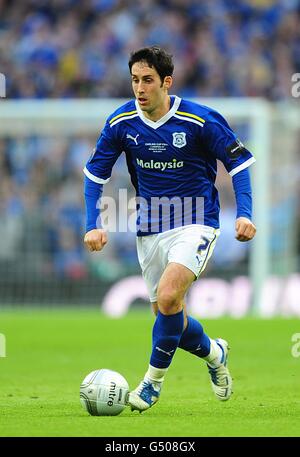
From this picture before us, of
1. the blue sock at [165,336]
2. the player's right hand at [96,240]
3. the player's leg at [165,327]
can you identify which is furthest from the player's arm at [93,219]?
the blue sock at [165,336]

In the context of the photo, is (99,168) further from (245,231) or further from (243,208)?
(245,231)

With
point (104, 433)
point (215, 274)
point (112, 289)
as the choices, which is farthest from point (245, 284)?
point (104, 433)

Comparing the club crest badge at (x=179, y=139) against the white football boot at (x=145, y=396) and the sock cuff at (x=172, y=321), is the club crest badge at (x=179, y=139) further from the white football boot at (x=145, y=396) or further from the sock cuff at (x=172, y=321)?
the white football boot at (x=145, y=396)

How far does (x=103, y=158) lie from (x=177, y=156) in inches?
21.6

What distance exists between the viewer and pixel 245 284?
1761 cm

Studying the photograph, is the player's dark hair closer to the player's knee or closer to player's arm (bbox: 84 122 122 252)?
player's arm (bbox: 84 122 122 252)

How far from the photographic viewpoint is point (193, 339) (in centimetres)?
789

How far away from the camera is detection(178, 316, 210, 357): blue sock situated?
7887 millimetres

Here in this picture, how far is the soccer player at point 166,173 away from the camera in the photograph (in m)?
7.56

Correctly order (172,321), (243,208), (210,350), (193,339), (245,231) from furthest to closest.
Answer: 1. (210,350)
2. (193,339)
3. (243,208)
4. (172,321)
5. (245,231)

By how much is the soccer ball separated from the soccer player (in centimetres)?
18

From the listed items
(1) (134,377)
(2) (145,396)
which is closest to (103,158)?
(2) (145,396)

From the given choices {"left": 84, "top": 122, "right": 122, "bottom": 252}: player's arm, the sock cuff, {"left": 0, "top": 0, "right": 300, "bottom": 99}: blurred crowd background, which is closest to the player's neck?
{"left": 84, "top": 122, "right": 122, "bottom": 252}: player's arm

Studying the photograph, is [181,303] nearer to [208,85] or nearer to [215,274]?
[215,274]
